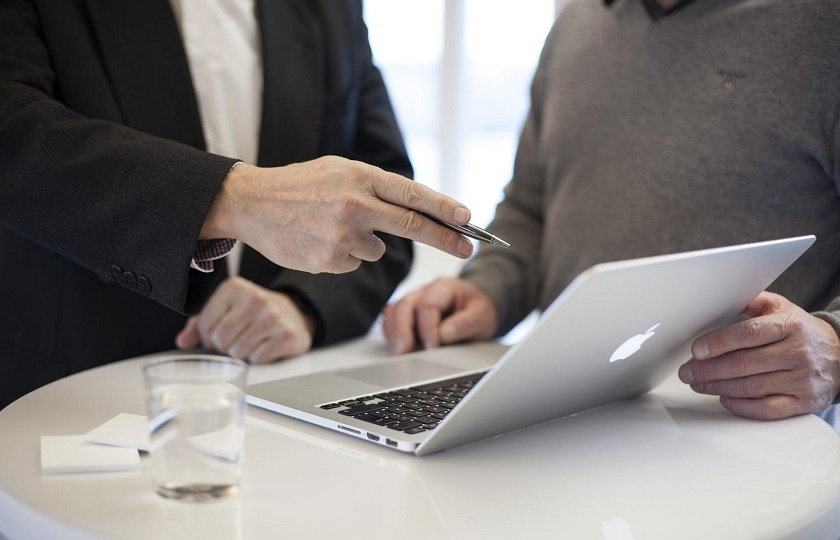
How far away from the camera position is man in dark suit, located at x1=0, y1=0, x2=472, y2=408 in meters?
0.93

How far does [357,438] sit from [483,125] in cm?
320

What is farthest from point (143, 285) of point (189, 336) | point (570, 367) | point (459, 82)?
point (459, 82)

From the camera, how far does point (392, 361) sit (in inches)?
47.1

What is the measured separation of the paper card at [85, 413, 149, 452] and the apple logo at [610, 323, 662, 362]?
1.49ft

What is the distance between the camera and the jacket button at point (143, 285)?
1043 mm

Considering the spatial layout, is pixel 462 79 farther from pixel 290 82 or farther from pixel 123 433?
pixel 123 433

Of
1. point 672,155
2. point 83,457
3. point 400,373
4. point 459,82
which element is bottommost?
point 459,82

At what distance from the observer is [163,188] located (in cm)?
100

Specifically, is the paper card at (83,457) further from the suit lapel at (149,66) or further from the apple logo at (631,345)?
the suit lapel at (149,66)

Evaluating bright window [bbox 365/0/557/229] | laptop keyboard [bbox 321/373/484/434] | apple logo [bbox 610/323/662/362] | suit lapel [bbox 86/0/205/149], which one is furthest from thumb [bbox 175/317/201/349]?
bright window [bbox 365/0/557/229]

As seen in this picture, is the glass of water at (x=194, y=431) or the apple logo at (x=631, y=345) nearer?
the glass of water at (x=194, y=431)

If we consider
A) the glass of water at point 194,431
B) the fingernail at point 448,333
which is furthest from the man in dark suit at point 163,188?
the glass of water at point 194,431

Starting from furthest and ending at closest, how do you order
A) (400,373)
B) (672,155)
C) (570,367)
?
(672,155) → (400,373) → (570,367)

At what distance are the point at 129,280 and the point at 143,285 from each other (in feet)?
0.07
